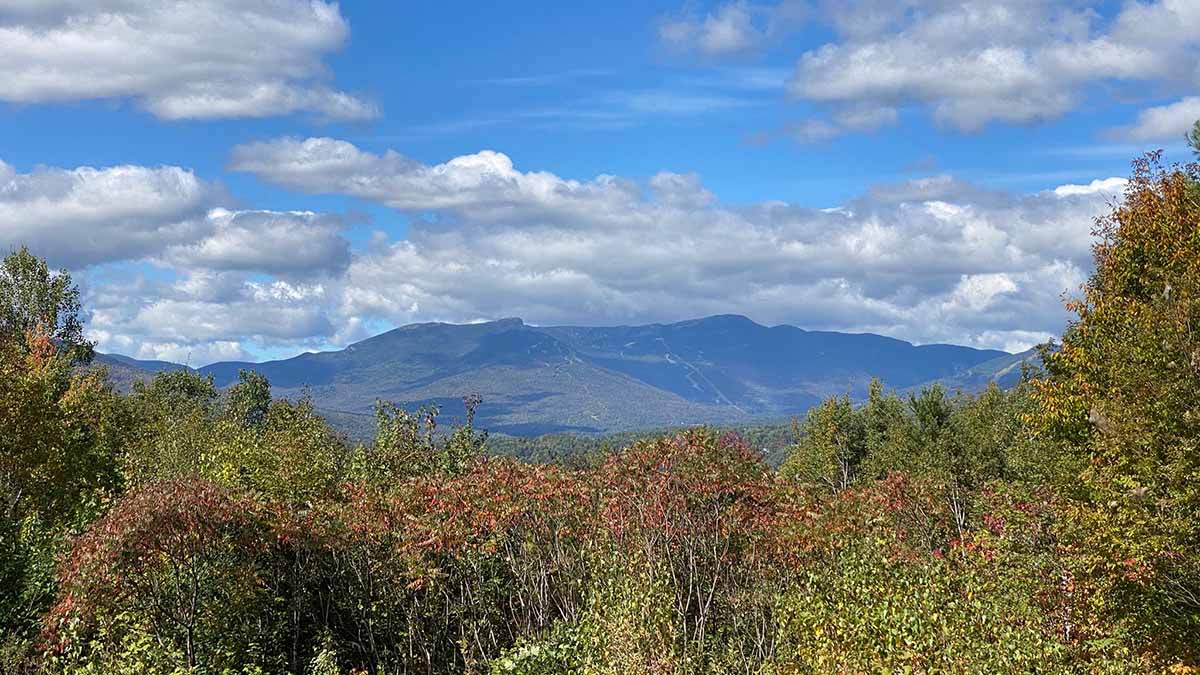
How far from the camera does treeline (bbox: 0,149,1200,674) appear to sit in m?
15.8

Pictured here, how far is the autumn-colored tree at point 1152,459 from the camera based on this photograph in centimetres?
1730

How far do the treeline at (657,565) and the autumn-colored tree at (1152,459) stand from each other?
0.21 feet

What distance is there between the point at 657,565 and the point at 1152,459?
8.76m

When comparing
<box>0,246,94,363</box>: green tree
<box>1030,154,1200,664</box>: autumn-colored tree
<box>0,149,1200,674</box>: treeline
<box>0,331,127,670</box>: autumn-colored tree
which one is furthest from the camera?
<box>0,246,94,363</box>: green tree

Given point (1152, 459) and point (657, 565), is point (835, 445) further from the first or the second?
point (657, 565)

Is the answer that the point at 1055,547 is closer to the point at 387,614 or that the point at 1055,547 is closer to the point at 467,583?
the point at 467,583

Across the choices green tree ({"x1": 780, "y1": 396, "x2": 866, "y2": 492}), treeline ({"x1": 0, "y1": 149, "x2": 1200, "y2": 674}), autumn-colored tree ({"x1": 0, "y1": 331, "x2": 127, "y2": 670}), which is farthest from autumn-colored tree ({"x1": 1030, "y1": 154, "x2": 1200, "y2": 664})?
green tree ({"x1": 780, "y1": 396, "x2": 866, "y2": 492})

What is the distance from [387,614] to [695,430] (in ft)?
23.0

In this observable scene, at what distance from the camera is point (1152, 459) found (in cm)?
1795

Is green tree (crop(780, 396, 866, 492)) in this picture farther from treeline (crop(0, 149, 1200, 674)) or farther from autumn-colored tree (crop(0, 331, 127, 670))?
autumn-colored tree (crop(0, 331, 127, 670))

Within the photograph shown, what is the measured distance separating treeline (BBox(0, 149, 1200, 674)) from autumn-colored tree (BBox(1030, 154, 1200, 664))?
6cm

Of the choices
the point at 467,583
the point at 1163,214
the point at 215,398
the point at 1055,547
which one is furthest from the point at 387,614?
the point at 215,398

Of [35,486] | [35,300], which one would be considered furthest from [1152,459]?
[35,300]

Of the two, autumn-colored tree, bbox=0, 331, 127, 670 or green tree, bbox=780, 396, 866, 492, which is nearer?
autumn-colored tree, bbox=0, 331, 127, 670
